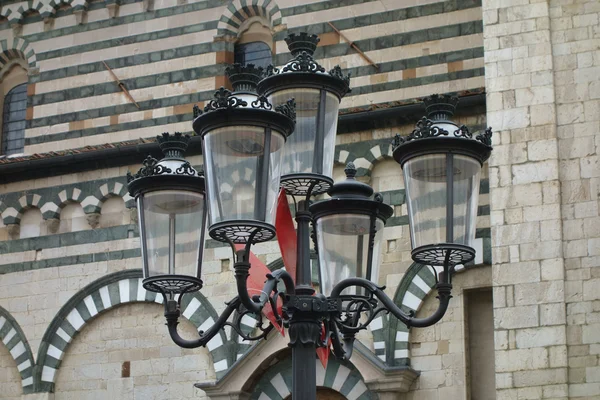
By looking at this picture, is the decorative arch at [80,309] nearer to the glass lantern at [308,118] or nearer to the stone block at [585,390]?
the stone block at [585,390]

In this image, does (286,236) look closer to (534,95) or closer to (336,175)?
(534,95)

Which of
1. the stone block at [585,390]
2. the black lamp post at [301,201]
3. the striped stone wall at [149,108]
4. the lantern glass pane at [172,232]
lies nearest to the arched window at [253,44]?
the striped stone wall at [149,108]

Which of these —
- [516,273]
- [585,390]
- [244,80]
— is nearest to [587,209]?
[516,273]

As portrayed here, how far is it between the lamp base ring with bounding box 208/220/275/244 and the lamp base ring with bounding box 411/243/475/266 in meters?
1.03

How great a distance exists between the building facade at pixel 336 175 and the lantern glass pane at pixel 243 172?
5.39 m

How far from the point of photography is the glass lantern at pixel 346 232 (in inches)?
377

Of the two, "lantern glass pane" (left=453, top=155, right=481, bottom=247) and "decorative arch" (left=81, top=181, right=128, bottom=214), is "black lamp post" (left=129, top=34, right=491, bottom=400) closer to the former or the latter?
"lantern glass pane" (left=453, top=155, right=481, bottom=247)

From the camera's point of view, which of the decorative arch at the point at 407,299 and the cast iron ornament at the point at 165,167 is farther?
the decorative arch at the point at 407,299

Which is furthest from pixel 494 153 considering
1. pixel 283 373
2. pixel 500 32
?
pixel 283 373

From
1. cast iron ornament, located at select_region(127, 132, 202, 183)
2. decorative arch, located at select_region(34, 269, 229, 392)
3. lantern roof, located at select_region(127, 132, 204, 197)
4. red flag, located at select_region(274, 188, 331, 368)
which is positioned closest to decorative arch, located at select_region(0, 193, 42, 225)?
decorative arch, located at select_region(34, 269, 229, 392)

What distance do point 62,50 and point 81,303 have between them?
3.39 m

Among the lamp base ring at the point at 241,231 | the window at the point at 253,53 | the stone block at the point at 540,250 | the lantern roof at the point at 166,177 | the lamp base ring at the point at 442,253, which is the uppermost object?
the window at the point at 253,53

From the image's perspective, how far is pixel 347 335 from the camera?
30.9 ft

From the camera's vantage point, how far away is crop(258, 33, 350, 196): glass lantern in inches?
356
